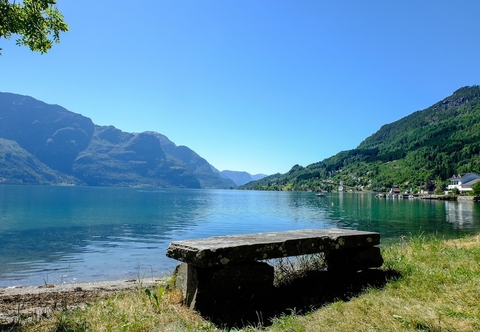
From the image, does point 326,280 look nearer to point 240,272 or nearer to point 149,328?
point 240,272

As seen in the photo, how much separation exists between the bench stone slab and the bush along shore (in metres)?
0.99

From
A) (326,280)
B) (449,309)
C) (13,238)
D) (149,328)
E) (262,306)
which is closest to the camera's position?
(449,309)

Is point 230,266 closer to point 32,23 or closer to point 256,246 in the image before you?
point 256,246

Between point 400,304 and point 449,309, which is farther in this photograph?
point 400,304

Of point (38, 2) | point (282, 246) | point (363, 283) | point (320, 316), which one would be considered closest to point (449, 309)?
point (320, 316)

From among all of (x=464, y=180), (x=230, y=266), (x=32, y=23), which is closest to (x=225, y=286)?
(x=230, y=266)

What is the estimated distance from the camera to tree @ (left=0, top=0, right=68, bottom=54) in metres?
7.51

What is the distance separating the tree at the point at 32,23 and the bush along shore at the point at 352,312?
641 cm

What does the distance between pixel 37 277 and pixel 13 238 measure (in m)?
17.3

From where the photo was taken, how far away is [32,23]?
8055 mm

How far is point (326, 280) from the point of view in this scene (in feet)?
26.0

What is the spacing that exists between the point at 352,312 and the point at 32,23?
30.8ft

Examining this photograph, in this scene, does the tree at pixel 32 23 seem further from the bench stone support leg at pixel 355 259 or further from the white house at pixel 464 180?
the white house at pixel 464 180

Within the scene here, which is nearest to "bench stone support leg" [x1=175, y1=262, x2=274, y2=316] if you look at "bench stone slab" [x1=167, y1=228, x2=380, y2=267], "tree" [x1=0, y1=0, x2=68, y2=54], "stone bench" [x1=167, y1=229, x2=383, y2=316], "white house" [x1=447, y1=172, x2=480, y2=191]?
"stone bench" [x1=167, y1=229, x2=383, y2=316]
